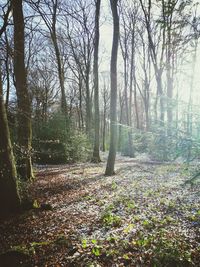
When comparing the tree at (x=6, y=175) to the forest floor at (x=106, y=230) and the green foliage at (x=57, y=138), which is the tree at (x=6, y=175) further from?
the green foliage at (x=57, y=138)

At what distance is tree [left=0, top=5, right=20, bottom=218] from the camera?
471 cm

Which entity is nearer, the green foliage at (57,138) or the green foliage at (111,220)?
the green foliage at (111,220)

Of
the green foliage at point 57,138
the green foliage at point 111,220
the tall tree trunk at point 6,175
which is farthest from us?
the green foliage at point 57,138

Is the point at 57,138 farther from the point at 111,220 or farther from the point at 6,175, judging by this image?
the point at 111,220

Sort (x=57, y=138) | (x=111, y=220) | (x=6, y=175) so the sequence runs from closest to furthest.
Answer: (x=111, y=220) < (x=6, y=175) < (x=57, y=138)

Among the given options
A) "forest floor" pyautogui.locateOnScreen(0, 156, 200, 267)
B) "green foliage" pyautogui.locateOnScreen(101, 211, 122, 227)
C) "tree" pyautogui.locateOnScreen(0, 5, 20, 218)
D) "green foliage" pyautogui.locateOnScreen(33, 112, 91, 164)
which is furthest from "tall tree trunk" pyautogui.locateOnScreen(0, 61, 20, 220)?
"green foliage" pyautogui.locateOnScreen(33, 112, 91, 164)

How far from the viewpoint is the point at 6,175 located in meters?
4.86

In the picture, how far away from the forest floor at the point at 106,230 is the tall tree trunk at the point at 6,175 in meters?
0.33

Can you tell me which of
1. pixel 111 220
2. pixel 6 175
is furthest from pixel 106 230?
pixel 6 175

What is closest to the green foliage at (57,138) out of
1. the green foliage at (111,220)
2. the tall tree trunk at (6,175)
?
the tall tree trunk at (6,175)

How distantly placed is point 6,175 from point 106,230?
7.80 ft

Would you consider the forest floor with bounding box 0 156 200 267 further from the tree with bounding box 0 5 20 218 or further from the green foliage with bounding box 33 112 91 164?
the green foliage with bounding box 33 112 91 164

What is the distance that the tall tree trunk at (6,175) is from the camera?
186 inches

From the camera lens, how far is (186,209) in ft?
17.0
